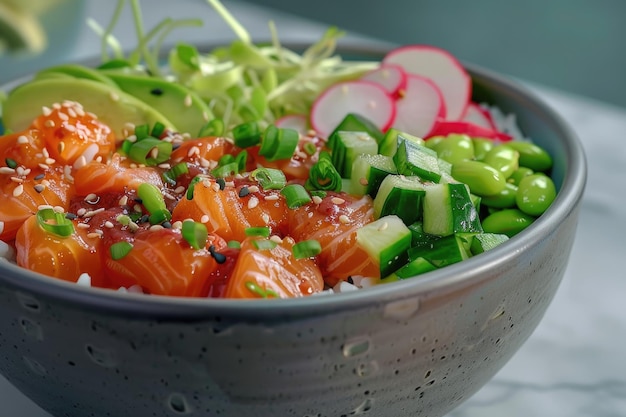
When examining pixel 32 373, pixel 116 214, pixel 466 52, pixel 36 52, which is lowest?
pixel 466 52

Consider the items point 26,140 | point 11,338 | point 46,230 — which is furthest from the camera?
point 26,140

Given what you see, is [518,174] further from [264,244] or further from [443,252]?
[264,244]

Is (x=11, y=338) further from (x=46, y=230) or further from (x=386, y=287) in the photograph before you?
(x=386, y=287)

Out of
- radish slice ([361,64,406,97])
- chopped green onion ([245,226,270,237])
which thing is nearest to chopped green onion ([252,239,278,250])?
chopped green onion ([245,226,270,237])

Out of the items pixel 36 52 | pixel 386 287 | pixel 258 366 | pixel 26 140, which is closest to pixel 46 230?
pixel 26 140

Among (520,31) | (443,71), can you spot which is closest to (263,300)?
(443,71)
